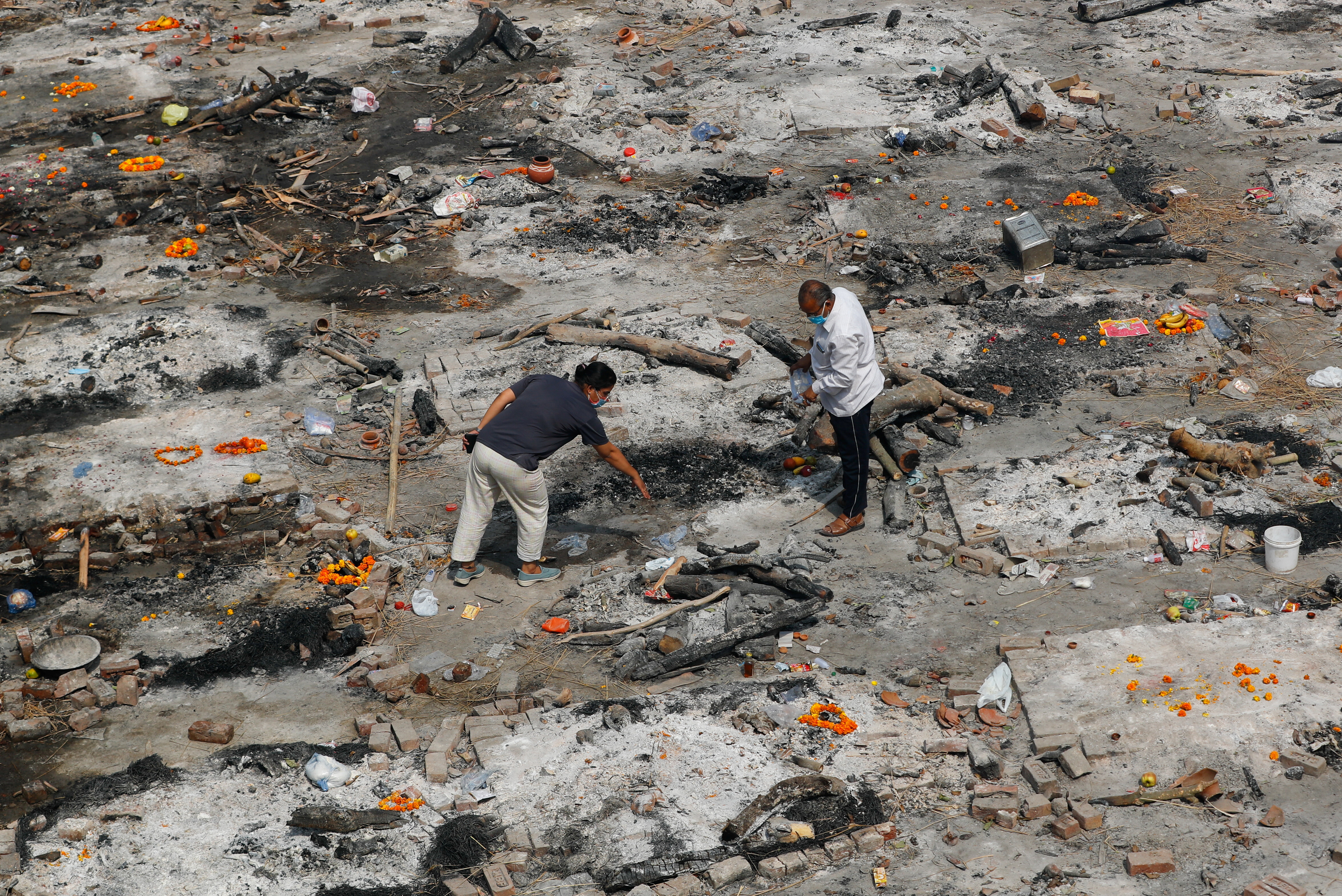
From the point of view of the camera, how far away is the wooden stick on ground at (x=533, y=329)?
1023 centimetres

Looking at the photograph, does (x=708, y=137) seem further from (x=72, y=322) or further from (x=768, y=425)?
(x=72, y=322)

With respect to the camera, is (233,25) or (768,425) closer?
(768,425)

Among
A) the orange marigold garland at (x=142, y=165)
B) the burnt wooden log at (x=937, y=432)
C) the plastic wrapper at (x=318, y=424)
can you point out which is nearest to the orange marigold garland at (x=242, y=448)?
the plastic wrapper at (x=318, y=424)

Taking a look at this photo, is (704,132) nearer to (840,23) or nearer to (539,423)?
(840,23)

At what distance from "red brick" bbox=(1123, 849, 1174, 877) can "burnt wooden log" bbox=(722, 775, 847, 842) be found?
143 cm

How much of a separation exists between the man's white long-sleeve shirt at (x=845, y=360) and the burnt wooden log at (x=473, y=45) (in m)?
10.7

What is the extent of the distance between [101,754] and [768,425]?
5.37 meters

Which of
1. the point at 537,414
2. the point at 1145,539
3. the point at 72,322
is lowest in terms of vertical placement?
the point at 72,322

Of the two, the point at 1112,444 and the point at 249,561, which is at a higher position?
the point at 1112,444

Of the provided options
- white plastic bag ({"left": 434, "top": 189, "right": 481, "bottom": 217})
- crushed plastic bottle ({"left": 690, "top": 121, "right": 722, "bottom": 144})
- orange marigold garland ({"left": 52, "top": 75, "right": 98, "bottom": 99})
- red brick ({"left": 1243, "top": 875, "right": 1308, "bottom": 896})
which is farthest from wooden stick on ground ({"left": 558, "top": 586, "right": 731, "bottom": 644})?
orange marigold garland ({"left": 52, "top": 75, "right": 98, "bottom": 99})

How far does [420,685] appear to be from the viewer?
6.76 m

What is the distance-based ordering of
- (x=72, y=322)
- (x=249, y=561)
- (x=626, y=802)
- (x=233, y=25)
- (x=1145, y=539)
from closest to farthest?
(x=626, y=802)
(x=1145, y=539)
(x=249, y=561)
(x=72, y=322)
(x=233, y=25)

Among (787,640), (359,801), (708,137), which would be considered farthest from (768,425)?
(708,137)

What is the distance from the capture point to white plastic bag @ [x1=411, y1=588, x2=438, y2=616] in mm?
7441
